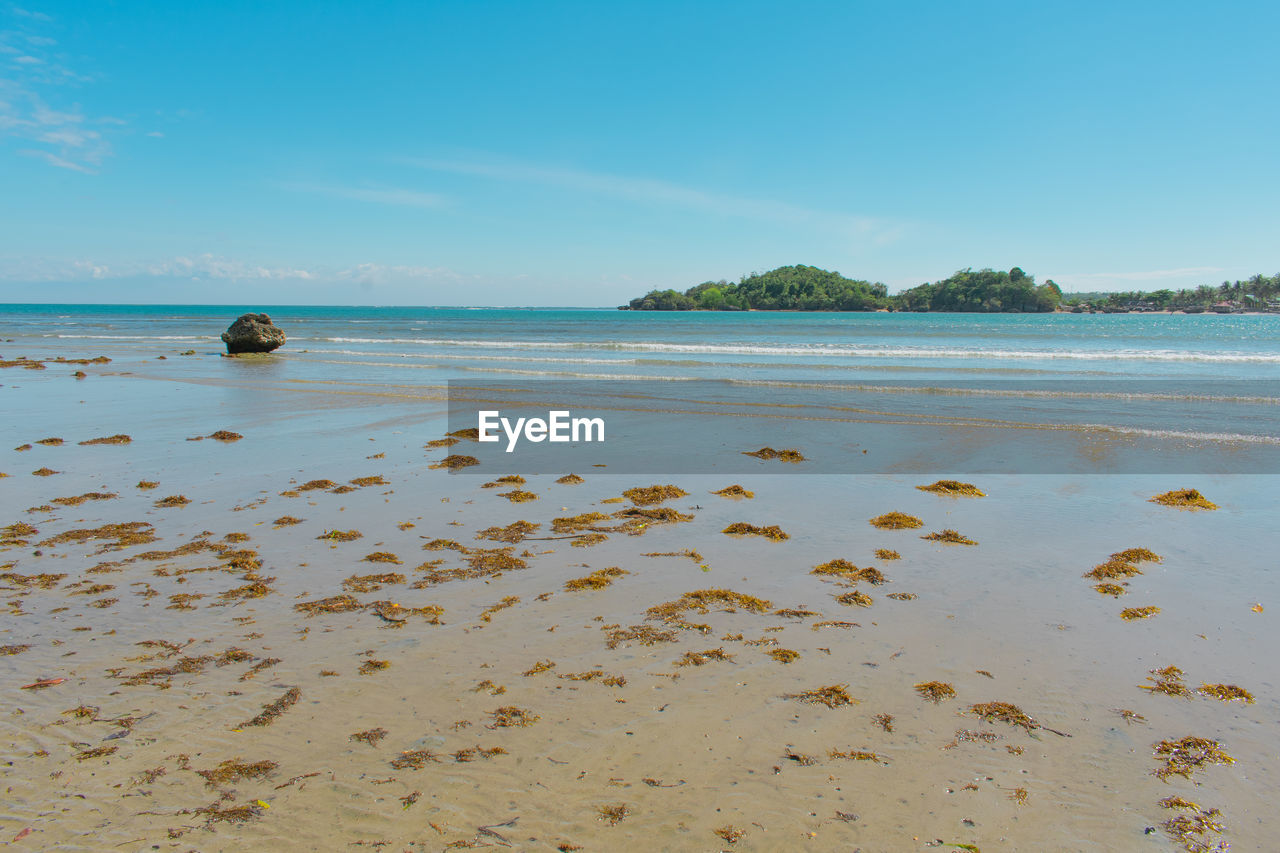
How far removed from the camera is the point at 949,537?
21.5 feet

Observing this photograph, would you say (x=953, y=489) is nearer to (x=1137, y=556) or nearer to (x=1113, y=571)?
(x=1137, y=556)

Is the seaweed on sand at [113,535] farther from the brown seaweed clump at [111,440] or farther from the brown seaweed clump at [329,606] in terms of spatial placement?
the brown seaweed clump at [111,440]

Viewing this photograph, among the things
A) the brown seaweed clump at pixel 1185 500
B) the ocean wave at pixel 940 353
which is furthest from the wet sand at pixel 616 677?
the ocean wave at pixel 940 353

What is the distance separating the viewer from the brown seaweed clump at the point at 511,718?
3545 millimetres

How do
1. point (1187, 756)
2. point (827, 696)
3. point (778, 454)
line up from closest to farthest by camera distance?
1. point (1187, 756)
2. point (827, 696)
3. point (778, 454)

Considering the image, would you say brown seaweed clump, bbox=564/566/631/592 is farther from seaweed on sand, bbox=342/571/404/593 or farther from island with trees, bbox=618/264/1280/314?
island with trees, bbox=618/264/1280/314

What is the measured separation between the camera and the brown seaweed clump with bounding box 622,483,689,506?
7797 mm

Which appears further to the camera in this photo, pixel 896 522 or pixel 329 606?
pixel 896 522

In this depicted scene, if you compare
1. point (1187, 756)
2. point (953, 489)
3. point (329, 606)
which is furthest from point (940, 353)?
point (329, 606)

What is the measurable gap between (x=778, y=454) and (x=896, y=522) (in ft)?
11.4

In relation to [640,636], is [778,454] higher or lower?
higher

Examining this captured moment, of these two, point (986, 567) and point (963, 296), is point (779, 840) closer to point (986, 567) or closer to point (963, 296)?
point (986, 567)

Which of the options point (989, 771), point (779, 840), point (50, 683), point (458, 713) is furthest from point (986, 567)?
point (50, 683)

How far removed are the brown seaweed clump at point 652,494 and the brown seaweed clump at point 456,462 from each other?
8.96ft
